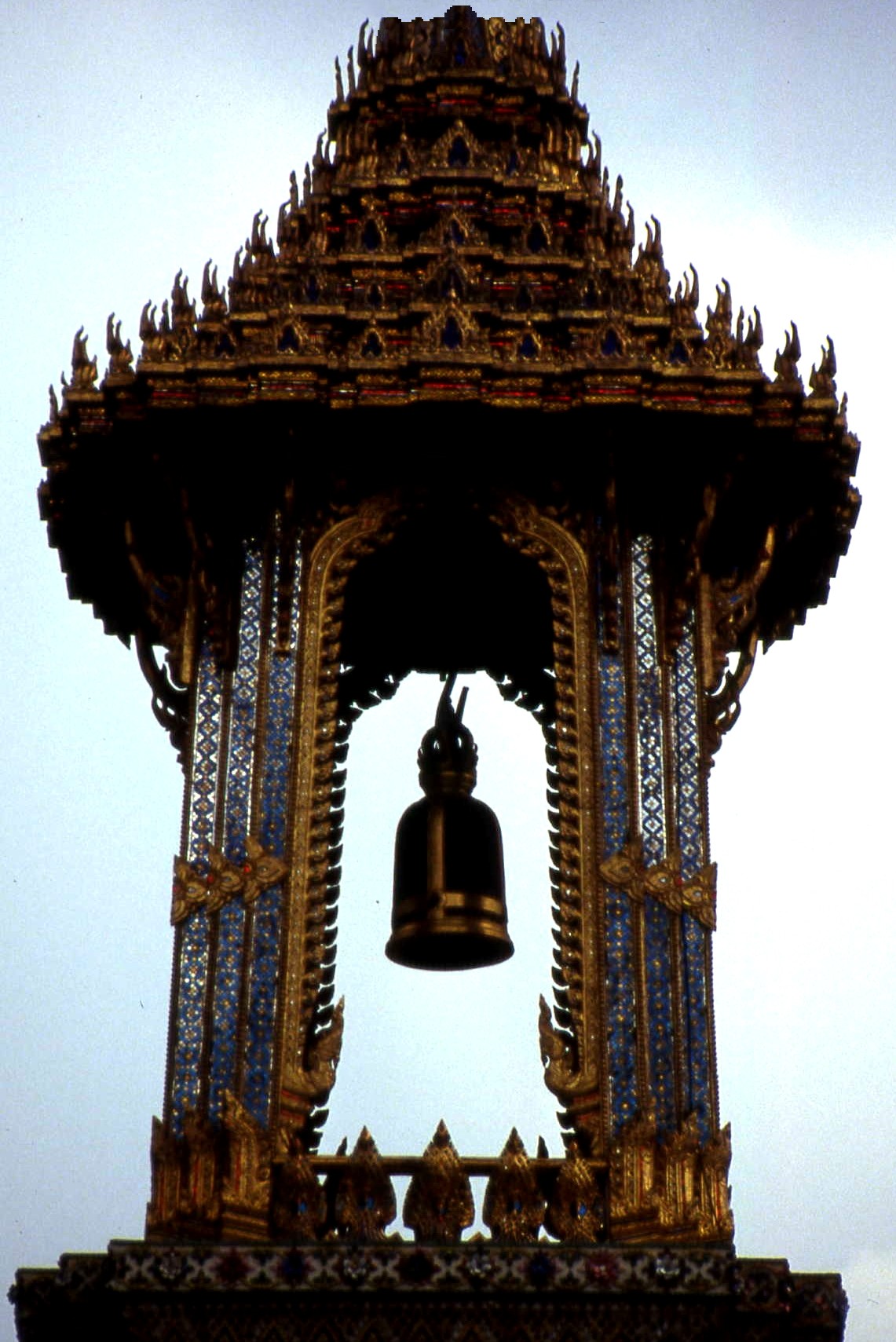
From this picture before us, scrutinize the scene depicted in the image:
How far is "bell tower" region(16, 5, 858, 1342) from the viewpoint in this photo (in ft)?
53.3

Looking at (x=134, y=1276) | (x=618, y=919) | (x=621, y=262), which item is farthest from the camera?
(x=621, y=262)

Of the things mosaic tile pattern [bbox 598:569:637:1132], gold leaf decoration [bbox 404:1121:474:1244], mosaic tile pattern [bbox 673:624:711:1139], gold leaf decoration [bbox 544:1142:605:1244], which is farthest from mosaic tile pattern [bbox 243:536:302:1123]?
mosaic tile pattern [bbox 673:624:711:1139]

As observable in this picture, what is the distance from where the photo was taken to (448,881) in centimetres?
1900

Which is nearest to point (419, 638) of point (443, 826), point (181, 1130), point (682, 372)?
point (443, 826)

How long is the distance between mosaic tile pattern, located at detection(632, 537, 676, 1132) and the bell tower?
0.02m

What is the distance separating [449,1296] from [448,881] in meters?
3.49

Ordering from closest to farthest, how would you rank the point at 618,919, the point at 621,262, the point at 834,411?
the point at 618,919 < the point at 834,411 < the point at 621,262

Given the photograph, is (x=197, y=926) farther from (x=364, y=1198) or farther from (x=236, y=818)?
(x=364, y=1198)

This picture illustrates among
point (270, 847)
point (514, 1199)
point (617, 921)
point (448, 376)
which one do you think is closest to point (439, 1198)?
point (514, 1199)

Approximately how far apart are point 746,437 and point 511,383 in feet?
4.27

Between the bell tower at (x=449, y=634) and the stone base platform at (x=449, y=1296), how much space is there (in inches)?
0.7

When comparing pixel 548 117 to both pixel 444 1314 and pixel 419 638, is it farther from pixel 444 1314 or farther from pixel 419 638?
pixel 444 1314

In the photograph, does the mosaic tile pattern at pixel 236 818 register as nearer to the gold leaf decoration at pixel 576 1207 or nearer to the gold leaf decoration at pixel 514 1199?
the gold leaf decoration at pixel 514 1199

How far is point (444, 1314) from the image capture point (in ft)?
52.3
